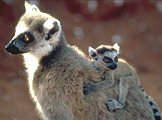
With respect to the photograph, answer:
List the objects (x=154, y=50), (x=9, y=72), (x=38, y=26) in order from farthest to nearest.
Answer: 1. (x=154, y=50)
2. (x=9, y=72)
3. (x=38, y=26)

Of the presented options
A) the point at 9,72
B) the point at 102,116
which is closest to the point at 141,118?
the point at 102,116

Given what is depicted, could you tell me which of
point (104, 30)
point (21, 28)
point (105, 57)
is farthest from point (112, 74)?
point (104, 30)

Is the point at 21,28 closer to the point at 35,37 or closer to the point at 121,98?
the point at 35,37

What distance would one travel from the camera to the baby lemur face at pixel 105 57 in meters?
9.41

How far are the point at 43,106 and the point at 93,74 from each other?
78 centimetres

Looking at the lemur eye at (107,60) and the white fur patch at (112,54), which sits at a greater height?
the white fur patch at (112,54)

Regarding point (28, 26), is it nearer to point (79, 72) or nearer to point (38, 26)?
point (38, 26)

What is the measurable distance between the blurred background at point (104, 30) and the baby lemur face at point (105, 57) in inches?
259

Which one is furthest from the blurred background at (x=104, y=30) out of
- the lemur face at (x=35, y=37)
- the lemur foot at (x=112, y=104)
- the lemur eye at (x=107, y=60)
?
the lemur face at (x=35, y=37)

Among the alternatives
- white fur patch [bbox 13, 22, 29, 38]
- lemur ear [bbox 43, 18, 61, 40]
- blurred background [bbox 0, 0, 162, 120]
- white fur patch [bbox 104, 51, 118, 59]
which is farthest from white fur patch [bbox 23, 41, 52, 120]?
blurred background [bbox 0, 0, 162, 120]

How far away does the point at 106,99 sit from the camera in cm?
920

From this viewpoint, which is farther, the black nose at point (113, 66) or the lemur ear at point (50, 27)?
the black nose at point (113, 66)

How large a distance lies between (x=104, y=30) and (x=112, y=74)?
407 inches

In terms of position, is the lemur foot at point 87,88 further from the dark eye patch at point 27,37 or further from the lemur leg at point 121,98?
the dark eye patch at point 27,37
